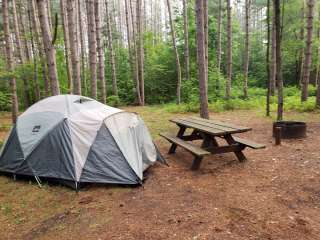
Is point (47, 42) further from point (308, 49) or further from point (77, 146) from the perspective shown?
Result: point (308, 49)

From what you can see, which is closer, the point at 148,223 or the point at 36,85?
the point at 148,223

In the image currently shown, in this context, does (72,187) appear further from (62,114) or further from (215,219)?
(215,219)

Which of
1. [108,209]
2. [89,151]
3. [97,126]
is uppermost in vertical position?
[97,126]

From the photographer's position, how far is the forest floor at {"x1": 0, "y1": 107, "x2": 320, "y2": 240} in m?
3.27

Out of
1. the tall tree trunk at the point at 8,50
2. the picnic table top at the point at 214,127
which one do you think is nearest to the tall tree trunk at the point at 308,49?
the picnic table top at the point at 214,127

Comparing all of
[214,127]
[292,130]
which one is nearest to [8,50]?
[214,127]

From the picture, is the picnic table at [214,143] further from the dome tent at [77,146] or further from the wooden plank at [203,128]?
the dome tent at [77,146]

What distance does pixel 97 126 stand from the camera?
16.3 ft

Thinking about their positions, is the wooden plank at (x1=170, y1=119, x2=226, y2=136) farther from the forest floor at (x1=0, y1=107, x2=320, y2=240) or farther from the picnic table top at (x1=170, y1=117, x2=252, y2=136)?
the forest floor at (x1=0, y1=107, x2=320, y2=240)

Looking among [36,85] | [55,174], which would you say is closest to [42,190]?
[55,174]

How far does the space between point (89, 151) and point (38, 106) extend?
5.34 ft

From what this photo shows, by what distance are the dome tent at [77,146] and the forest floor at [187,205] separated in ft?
0.74

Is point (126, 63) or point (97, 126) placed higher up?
point (126, 63)

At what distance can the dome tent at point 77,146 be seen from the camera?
15.4 feet
